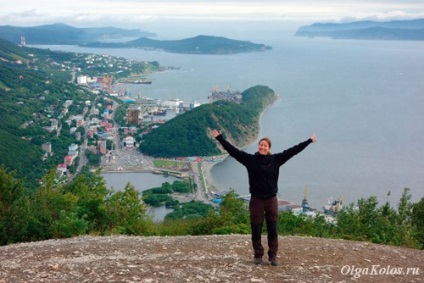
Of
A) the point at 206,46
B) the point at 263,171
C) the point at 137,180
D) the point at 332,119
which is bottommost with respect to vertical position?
the point at 137,180

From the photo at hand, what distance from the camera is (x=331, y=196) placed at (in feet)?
75.9

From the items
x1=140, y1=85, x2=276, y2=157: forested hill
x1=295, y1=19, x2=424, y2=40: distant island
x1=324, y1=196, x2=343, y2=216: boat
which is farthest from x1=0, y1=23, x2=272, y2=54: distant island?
x1=324, y1=196, x2=343, y2=216: boat

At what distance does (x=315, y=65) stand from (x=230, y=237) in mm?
87766

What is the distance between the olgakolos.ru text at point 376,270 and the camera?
158 inches

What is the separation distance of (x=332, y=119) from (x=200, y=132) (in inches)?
487

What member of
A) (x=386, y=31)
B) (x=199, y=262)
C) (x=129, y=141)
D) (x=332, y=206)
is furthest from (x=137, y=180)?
(x=386, y=31)

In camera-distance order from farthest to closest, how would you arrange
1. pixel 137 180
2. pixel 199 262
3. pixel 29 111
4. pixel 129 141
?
pixel 29 111, pixel 129 141, pixel 137 180, pixel 199 262

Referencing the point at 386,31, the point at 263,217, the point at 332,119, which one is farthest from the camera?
the point at 386,31

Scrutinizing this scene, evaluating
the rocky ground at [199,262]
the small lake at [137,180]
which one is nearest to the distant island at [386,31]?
the small lake at [137,180]

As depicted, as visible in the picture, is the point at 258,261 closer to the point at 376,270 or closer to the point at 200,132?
the point at 376,270

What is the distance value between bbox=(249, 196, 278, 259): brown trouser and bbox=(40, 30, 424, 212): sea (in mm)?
11216

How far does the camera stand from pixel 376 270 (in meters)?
Result: 4.12

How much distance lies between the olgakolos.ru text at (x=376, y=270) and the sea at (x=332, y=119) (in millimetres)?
10678

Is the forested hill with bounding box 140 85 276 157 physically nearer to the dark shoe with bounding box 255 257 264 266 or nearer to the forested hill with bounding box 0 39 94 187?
the forested hill with bounding box 0 39 94 187
